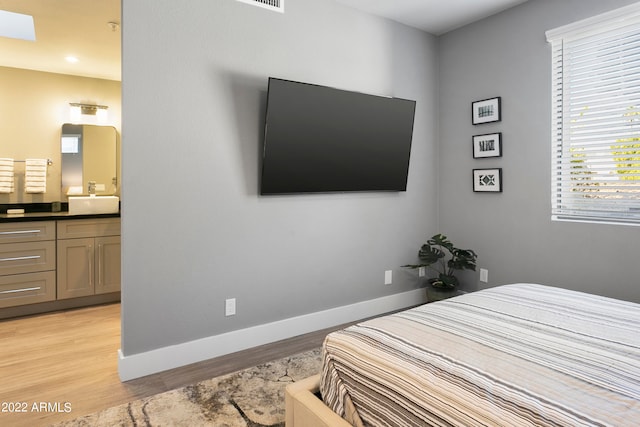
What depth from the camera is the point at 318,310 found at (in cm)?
315

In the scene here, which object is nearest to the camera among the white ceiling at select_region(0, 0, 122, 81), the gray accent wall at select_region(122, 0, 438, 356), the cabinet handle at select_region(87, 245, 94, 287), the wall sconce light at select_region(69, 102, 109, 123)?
the gray accent wall at select_region(122, 0, 438, 356)

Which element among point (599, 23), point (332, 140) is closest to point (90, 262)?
point (332, 140)

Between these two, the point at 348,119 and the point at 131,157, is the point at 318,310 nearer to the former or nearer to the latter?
the point at 348,119

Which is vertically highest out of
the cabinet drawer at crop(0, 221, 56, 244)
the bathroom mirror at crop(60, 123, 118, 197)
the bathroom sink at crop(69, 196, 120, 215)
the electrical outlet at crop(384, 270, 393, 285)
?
the bathroom mirror at crop(60, 123, 118, 197)

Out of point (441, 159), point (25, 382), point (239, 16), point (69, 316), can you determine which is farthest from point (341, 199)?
point (69, 316)

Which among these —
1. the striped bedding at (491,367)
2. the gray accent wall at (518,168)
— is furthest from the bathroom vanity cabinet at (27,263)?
the gray accent wall at (518,168)

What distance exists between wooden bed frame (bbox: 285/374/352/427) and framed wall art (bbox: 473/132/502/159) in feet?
8.87

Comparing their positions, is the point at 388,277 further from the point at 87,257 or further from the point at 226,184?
the point at 87,257

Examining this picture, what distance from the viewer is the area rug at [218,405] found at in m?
1.87

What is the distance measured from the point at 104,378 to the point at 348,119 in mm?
2469

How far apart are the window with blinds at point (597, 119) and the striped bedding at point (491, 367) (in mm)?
1288

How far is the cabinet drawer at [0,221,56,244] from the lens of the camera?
11.3 ft

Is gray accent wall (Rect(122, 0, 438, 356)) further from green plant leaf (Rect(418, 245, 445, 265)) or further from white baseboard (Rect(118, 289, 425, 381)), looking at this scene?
green plant leaf (Rect(418, 245, 445, 265))

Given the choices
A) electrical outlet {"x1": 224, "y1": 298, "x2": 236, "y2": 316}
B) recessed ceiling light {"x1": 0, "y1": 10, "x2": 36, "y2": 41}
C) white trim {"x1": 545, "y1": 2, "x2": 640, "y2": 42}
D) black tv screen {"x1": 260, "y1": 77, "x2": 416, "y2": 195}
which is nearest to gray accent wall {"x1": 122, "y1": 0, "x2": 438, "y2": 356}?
electrical outlet {"x1": 224, "y1": 298, "x2": 236, "y2": 316}
